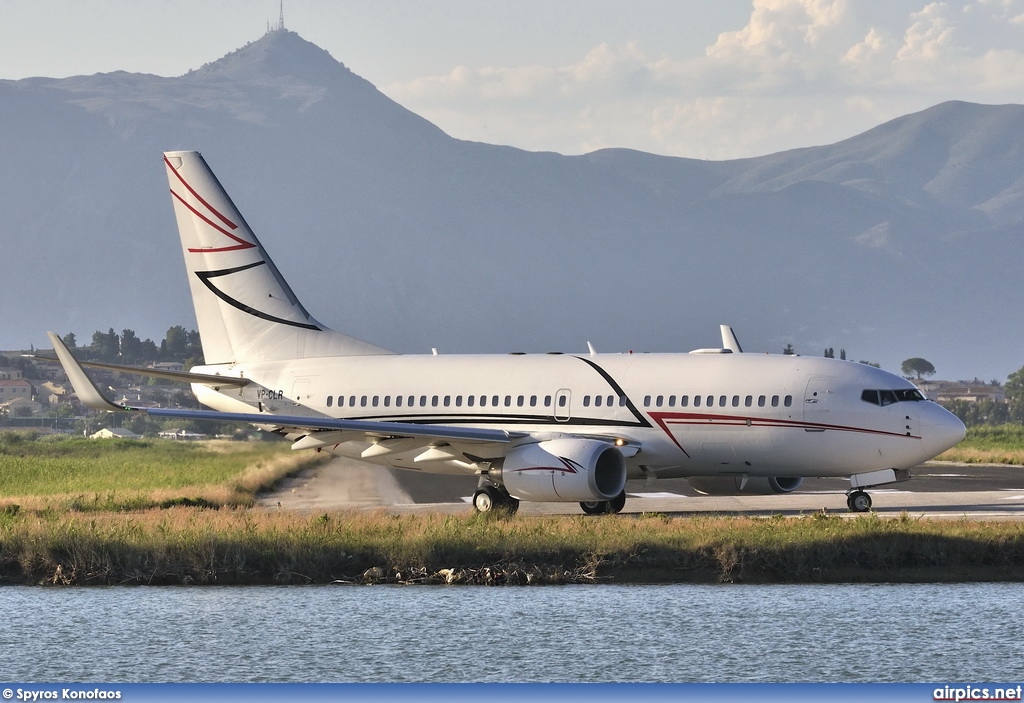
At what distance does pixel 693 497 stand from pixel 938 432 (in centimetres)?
1115

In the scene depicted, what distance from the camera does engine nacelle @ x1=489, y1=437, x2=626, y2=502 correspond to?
35719 millimetres

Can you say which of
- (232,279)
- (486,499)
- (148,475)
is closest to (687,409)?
(486,499)

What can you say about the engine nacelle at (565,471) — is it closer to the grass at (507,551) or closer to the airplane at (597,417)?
the airplane at (597,417)

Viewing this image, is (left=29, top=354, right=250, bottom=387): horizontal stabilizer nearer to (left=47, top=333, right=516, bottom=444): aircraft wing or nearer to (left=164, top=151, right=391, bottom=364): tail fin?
(left=164, top=151, right=391, bottom=364): tail fin

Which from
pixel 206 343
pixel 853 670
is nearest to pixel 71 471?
pixel 206 343

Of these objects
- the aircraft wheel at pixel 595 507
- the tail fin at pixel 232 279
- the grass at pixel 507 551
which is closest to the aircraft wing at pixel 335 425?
the aircraft wheel at pixel 595 507

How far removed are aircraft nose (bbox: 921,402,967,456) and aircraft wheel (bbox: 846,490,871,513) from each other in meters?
2.00

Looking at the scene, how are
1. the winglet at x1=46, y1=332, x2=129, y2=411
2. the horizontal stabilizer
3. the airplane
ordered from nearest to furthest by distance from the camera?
the winglet at x1=46, y1=332, x2=129, y2=411 < the airplane < the horizontal stabilizer

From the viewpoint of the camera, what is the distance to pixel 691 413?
37125 millimetres

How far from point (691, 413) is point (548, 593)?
11728 mm

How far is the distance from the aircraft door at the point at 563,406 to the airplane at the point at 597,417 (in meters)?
0.04

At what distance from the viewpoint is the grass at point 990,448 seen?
7038cm

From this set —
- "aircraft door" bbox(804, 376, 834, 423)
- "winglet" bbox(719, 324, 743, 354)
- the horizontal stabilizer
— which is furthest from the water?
"winglet" bbox(719, 324, 743, 354)

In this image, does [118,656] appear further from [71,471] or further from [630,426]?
[71,471]
